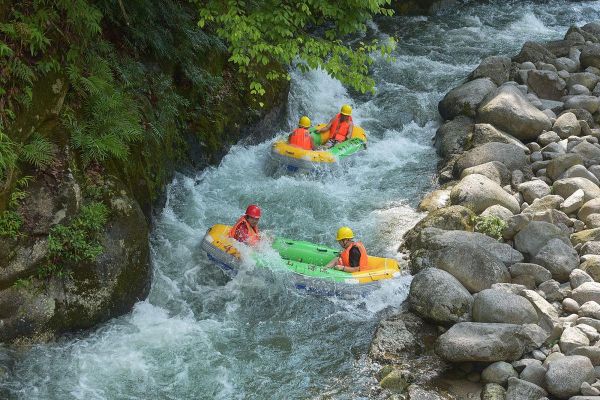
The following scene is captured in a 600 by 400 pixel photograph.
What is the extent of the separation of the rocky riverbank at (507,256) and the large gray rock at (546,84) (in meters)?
0.03

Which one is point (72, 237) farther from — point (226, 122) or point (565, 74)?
point (565, 74)

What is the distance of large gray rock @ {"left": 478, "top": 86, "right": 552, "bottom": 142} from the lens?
Result: 13469mm

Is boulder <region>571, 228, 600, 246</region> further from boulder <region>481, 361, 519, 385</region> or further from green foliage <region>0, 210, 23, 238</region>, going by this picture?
green foliage <region>0, 210, 23, 238</region>

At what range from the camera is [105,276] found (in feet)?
27.0

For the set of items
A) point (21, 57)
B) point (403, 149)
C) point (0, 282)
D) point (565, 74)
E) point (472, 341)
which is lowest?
point (0, 282)

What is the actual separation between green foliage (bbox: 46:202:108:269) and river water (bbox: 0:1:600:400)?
961 mm

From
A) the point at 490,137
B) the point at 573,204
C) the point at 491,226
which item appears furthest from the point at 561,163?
the point at 491,226

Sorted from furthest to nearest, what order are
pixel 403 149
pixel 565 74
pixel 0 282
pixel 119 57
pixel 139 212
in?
pixel 565 74
pixel 403 149
pixel 119 57
pixel 139 212
pixel 0 282

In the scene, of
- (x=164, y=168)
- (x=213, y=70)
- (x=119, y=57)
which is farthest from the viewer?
(x=213, y=70)

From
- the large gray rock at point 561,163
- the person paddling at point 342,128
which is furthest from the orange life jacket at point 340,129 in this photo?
the large gray rock at point 561,163

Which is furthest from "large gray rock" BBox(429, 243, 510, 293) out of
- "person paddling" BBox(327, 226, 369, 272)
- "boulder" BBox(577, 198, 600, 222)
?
"boulder" BBox(577, 198, 600, 222)

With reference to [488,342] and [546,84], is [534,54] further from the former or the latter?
[488,342]

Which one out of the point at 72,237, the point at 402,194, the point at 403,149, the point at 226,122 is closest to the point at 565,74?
the point at 403,149

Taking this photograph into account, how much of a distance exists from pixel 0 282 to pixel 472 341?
5.25 metres
